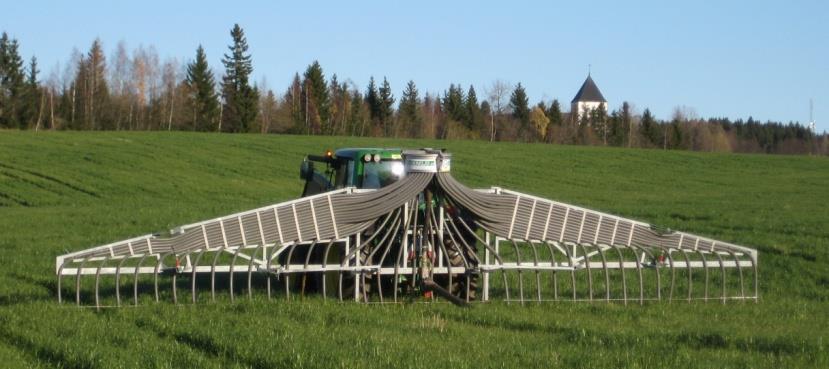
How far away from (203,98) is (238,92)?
301 cm

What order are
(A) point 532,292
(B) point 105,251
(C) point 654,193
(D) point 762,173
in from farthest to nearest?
(D) point 762,173, (C) point 654,193, (A) point 532,292, (B) point 105,251

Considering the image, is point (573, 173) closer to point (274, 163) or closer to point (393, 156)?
point (274, 163)

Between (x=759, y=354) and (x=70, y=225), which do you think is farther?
(x=70, y=225)

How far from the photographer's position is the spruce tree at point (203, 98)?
307 ft

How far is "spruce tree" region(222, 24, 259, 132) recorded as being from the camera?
9331 centimetres

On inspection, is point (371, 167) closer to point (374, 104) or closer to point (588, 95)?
point (374, 104)

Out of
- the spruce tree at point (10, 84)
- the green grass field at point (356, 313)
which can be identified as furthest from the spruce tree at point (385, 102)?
the green grass field at point (356, 313)

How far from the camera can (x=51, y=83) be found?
99.5 metres

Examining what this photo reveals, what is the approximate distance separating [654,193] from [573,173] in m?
8.84

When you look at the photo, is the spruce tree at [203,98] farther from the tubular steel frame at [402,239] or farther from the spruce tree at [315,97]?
the tubular steel frame at [402,239]

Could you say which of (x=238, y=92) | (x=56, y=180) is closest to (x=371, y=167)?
(x=56, y=180)

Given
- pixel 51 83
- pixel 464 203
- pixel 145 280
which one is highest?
pixel 51 83

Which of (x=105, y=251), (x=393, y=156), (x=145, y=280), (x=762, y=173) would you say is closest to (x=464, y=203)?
(x=393, y=156)

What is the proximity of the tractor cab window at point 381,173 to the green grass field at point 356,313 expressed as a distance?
8.40ft
